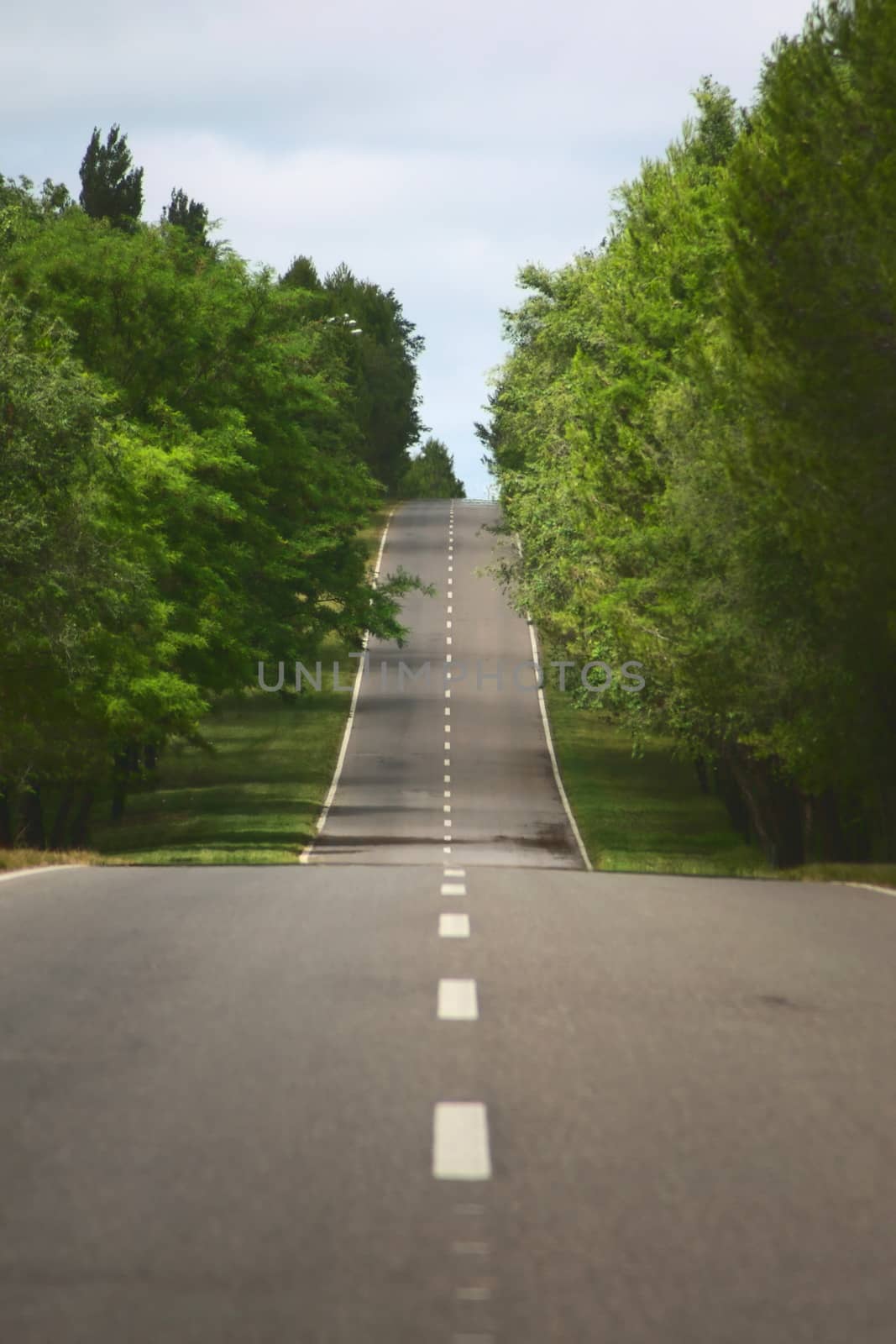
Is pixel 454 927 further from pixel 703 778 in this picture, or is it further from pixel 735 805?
pixel 703 778

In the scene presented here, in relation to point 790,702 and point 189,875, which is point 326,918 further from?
point 790,702

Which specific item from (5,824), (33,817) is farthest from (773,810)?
(5,824)

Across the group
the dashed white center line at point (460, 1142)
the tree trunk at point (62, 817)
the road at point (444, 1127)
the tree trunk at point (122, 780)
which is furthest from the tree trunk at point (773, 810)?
the dashed white center line at point (460, 1142)

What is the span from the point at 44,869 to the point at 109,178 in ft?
281

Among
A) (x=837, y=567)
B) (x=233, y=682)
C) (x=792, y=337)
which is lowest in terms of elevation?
(x=233, y=682)

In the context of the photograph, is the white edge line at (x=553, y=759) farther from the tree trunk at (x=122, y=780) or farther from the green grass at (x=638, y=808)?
the tree trunk at (x=122, y=780)

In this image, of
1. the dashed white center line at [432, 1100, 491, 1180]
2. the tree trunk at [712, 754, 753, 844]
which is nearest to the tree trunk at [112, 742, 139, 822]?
the tree trunk at [712, 754, 753, 844]

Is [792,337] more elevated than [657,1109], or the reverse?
[792,337]

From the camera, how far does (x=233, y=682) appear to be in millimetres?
45125

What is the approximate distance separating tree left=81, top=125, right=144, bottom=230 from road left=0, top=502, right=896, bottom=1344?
8998 centimetres

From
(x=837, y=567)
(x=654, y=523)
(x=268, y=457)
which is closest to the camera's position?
(x=837, y=567)

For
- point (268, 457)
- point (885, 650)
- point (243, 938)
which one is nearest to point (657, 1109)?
point (243, 938)

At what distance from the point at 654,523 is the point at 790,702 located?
8.27 m

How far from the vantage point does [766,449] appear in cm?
2614
